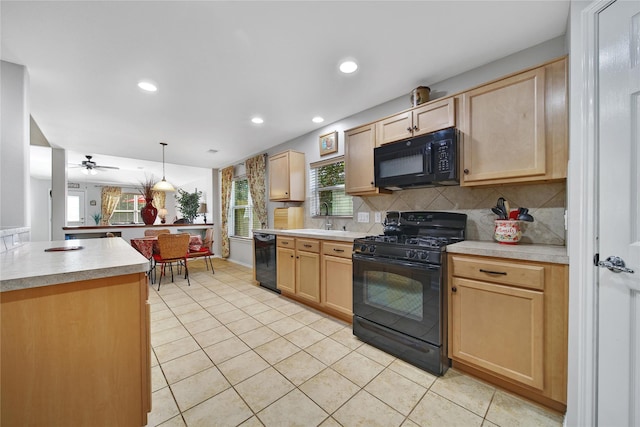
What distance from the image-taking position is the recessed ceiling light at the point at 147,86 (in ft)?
7.52

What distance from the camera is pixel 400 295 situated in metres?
1.87

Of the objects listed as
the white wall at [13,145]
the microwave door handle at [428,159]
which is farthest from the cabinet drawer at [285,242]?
the white wall at [13,145]

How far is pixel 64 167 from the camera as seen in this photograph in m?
4.57

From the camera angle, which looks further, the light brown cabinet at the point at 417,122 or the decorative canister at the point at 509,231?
the light brown cabinet at the point at 417,122

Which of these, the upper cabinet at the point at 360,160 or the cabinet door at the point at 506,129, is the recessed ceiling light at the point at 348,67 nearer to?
the upper cabinet at the point at 360,160

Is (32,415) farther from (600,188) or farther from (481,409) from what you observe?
(600,188)

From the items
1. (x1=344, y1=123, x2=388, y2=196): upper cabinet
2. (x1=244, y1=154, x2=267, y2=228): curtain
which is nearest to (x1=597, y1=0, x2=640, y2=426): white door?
(x1=344, y1=123, x2=388, y2=196): upper cabinet

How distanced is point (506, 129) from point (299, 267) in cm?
233

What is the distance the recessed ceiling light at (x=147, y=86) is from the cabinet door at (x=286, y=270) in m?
2.19

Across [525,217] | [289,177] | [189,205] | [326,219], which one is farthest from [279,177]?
[189,205]

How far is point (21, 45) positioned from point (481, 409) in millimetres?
3906

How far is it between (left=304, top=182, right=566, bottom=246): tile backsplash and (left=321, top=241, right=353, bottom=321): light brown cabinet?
2.02 ft

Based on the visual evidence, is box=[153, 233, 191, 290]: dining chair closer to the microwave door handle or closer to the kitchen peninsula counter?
the kitchen peninsula counter

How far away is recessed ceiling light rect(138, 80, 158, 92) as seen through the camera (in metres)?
2.29
